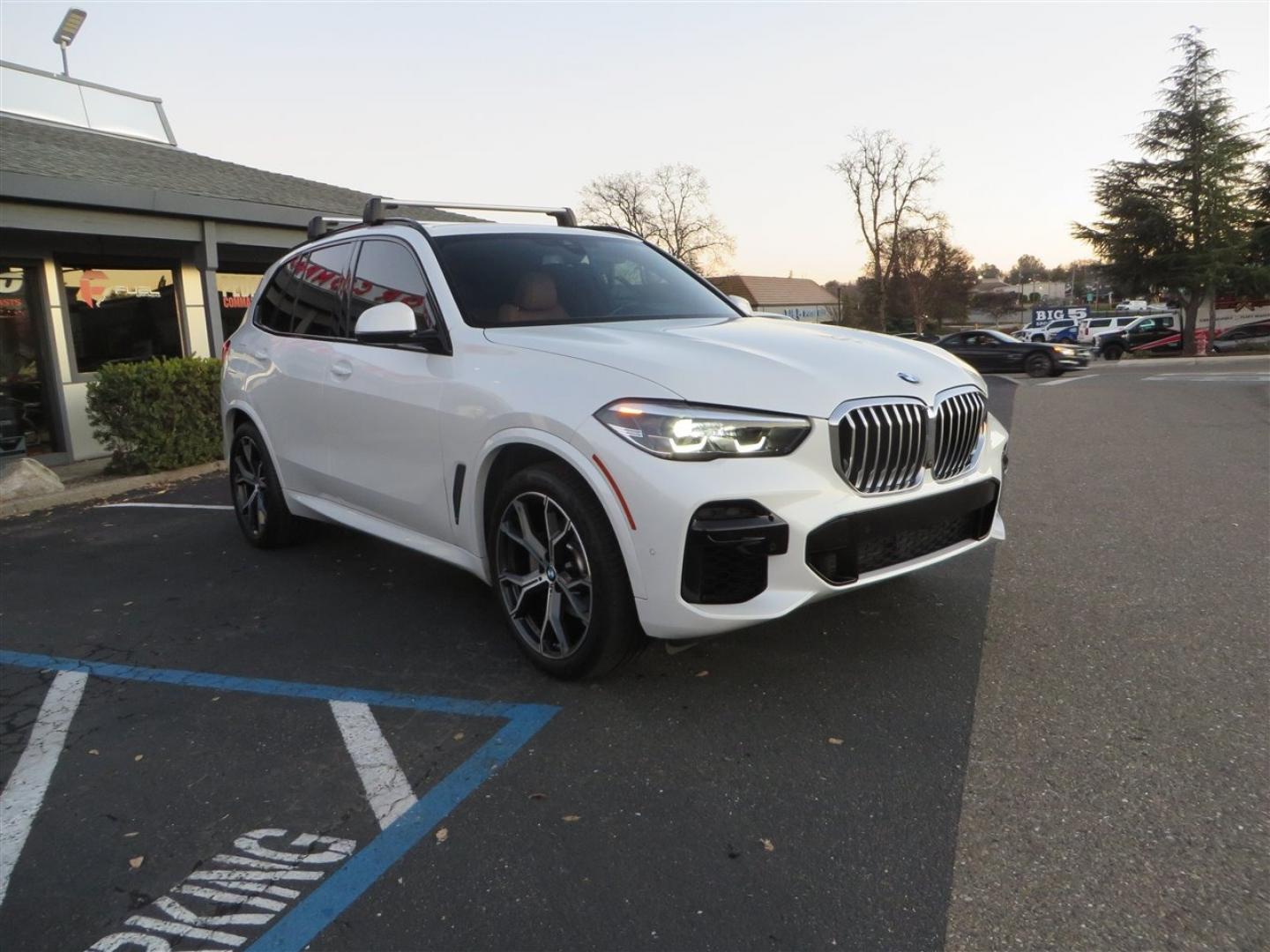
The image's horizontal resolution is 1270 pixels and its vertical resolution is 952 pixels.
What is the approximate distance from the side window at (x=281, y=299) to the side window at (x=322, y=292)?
0.05 meters

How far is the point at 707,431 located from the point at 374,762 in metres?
1.56

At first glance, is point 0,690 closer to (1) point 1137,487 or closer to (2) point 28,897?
(2) point 28,897

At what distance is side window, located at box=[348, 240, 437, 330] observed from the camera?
4.10 m

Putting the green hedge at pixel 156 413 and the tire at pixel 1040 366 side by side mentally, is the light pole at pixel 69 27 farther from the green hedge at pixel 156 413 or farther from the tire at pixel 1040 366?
the tire at pixel 1040 366

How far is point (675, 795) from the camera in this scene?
2.75 meters

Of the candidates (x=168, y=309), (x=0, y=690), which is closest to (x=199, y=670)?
(x=0, y=690)

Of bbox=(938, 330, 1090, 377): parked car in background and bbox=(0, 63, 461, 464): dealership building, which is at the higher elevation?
bbox=(0, 63, 461, 464): dealership building

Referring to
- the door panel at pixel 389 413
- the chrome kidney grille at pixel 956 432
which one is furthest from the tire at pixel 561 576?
the chrome kidney grille at pixel 956 432

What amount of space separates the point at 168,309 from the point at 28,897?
11.8 metres

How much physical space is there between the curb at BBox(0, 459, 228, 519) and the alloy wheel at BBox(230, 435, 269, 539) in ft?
10.9

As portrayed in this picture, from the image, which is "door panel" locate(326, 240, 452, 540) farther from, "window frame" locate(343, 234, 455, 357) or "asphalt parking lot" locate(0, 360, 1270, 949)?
"asphalt parking lot" locate(0, 360, 1270, 949)

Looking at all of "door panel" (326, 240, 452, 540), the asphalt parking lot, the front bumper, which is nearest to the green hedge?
the asphalt parking lot

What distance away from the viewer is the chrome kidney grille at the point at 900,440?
3.15 metres

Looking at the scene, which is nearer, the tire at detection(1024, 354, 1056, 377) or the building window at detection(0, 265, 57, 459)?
the building window at detection(0, 265, 57, 459)
